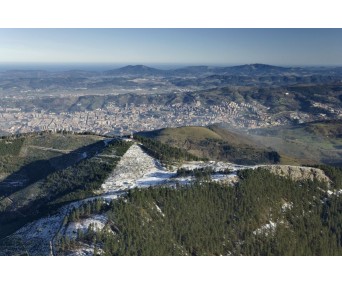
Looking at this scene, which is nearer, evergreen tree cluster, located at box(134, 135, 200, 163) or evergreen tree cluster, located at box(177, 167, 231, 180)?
evergreen tree cluster, located at box(177, 167, 231, 180)

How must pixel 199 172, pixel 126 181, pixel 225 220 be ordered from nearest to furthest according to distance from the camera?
1. pixel 225 220
2. pixel 199 172
3. pixel 126 181

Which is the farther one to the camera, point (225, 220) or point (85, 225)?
point (225, 220)

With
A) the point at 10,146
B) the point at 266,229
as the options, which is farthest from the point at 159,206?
the point at 10,146

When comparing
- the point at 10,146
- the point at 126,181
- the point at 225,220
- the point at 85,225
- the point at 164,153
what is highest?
the point at 85,225

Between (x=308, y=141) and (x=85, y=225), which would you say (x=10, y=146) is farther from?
(x=308, y=141)

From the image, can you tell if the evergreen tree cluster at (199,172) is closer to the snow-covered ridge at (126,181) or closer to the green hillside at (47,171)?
the snow-covered ridge at (126,181)

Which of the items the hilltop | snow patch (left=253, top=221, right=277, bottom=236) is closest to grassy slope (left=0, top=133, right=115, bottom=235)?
the hilltop

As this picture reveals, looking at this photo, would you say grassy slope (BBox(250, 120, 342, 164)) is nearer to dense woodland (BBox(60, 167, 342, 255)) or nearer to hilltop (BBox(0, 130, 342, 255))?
hilltop (BBox(0, 130, 342, 255))

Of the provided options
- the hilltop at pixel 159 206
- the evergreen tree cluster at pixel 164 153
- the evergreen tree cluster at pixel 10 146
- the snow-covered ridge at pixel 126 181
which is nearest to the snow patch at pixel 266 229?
the snow-covered ridge at pixel 126 181

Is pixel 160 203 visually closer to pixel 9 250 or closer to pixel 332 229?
pixel 9 250
